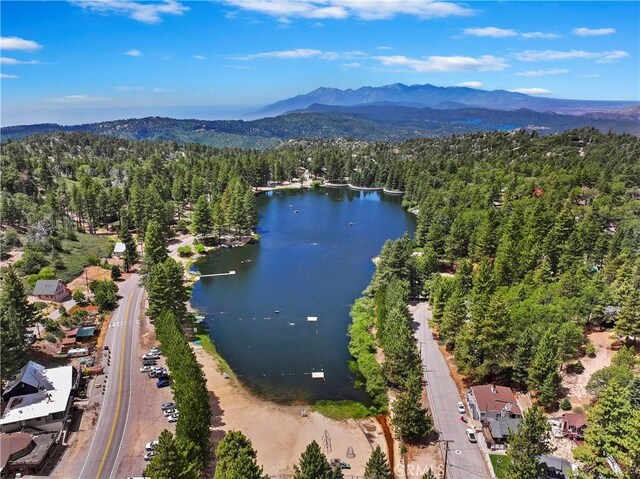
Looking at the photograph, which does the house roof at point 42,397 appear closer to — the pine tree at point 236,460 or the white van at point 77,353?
the white van at point 77,353

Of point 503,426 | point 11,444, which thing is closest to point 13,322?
point 11,444

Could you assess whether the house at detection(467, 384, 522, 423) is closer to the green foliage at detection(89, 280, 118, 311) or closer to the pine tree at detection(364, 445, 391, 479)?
the pine tree at detection(364, 445, 391, 479)

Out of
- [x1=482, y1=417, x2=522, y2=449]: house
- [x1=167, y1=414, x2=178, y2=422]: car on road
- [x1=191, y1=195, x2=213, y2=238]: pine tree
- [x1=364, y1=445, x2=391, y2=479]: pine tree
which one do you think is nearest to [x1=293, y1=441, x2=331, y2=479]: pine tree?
[x1=364, y1=445, x2=391, y2=479]: pine tree

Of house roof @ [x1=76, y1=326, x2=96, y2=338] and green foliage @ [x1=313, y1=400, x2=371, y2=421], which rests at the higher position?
house roof @ [x1=76, y1=326, x2=96, y2=338]

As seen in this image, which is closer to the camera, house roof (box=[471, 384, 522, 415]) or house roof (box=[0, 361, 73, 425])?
house roof (box=[0, 361, 73, 425])

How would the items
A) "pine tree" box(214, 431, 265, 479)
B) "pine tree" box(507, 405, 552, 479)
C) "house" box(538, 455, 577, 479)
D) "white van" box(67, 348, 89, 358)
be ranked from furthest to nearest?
"white van" box(67, 348, 89, 358) < "house" box(538, 455, 577, 479) < "pine tree" box(507, 405, 552, 479) < "pine tree" box(214, 431, 265, 479)

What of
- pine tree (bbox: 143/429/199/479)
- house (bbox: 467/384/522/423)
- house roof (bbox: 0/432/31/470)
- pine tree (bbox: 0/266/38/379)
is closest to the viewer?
pine tree (bbox: 143/429/199/479)
